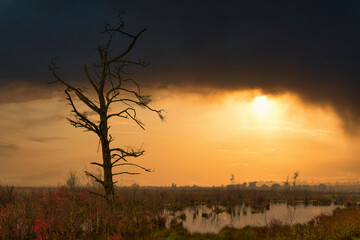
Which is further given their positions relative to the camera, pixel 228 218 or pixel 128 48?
pixel 228 218

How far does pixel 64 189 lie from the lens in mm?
27688

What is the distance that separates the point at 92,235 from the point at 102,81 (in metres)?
7.01

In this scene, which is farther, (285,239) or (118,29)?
Result: (118,29)

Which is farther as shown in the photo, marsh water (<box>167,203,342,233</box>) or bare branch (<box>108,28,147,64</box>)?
marsh water (<box>167,203,342,233</box>)

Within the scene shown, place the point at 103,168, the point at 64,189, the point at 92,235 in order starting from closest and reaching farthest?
the point at 92,235 < the point at 103,168 < the point at 64,189

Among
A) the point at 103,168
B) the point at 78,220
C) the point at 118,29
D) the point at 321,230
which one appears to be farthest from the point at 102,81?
the point at 321,230

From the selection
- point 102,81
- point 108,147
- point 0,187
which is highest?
point 102,81

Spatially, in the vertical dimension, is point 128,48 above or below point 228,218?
above

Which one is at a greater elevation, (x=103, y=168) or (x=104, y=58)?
(x=104, y=58)

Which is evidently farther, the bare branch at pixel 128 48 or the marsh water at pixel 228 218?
the marsh water at pixel 228 218

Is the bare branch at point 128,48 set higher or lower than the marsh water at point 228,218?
higher

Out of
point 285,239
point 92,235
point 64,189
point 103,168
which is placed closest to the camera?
point 92,235

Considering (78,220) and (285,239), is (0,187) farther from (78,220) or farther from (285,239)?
(285,239)

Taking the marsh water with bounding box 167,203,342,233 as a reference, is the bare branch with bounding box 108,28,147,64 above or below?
above
